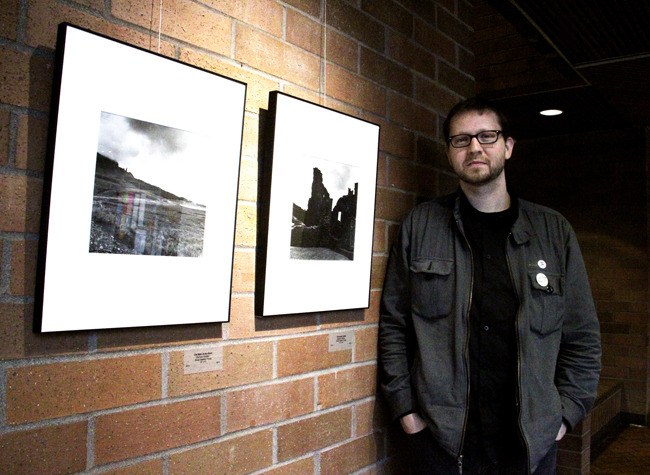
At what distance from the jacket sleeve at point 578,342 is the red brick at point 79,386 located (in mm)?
1429

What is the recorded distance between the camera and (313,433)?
1.60 metres

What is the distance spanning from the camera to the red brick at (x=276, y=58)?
142 cm

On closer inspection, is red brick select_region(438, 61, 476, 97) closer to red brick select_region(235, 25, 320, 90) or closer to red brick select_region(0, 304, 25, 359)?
red brick select_region(235, 25, 320, 90)

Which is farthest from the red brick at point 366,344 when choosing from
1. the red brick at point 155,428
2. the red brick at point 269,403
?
the red brick at point 155,428

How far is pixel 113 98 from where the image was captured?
3.55ft

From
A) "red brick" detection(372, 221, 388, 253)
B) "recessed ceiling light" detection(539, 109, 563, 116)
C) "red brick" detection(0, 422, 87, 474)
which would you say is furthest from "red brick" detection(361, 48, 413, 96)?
"recessed ceiling light" detection(539, 109, 563, 116)

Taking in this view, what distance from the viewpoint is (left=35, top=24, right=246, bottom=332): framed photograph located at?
40.0 inches

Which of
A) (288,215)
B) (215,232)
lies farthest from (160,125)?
(288,215)

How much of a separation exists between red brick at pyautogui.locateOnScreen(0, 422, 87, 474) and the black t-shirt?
118 cm

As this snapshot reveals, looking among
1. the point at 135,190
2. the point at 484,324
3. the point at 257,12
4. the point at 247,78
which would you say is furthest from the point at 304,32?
the point at 484,324

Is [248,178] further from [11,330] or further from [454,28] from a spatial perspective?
[454,28]

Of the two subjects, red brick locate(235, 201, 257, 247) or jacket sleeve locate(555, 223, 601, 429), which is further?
jacket sleeve locate(555, 223, 601, 429)

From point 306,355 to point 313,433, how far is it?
0.79 feet

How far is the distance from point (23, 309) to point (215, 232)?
17.6 inches
